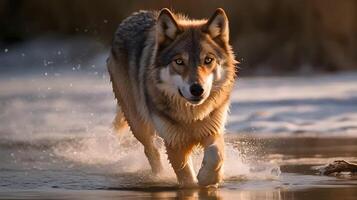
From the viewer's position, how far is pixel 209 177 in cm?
788

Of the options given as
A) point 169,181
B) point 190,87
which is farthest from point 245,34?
point 190,87

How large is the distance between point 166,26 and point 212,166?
1112 mm

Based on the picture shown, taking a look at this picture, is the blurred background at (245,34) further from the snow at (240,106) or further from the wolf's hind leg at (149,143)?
the wolf's hind leg at (149,143)

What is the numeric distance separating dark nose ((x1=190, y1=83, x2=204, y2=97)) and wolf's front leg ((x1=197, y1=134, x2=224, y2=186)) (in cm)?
52

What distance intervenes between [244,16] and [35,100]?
671cm

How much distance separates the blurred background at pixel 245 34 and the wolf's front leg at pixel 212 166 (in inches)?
405

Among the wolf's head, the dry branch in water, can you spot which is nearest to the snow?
the dry branch in water

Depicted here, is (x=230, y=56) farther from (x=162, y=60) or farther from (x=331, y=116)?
(x=331, y=116)

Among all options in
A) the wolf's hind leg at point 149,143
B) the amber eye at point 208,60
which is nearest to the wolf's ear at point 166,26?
the amber eye at point 208,60

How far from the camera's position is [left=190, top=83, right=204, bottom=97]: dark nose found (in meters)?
7.71

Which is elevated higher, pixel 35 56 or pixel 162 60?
pixel 35 56

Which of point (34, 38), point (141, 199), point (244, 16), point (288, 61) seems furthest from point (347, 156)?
point (34, 38)

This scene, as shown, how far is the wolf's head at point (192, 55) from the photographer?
25.6 feet

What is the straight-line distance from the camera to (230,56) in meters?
8.24
